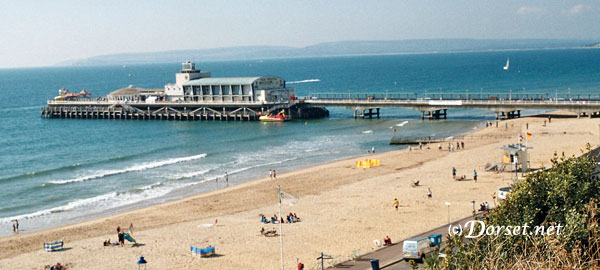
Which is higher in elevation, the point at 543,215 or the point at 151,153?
the point at 543,215

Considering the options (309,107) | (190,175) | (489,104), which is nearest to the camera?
(190,175)

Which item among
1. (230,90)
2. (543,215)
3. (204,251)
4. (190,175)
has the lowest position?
(190,175)

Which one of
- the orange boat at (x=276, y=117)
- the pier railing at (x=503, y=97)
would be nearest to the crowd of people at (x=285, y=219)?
the pier railing at (x=503, y=97)

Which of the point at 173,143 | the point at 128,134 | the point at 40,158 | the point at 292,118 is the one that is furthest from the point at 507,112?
the point at 40,158

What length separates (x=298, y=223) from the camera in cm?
3422

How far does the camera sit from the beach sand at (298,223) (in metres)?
29.6

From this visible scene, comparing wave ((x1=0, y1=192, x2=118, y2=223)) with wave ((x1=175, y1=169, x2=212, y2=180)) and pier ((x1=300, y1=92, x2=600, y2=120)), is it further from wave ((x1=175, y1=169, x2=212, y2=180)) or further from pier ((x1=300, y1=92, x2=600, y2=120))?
pier ((x1=300, y1=92, x2=600, y2=120))

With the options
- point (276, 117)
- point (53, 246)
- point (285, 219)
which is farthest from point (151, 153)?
point (53, 246)

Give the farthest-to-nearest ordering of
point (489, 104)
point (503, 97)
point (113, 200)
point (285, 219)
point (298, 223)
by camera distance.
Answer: point (503, 97)
point (489, 104)
point (113, 200)
point (285, 219)
point (298, 223)

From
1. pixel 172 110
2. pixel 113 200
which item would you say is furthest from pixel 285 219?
pixel 172 110

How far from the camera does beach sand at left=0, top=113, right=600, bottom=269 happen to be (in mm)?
29641

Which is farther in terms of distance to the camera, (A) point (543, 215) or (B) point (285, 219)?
(B) point (285, 219)

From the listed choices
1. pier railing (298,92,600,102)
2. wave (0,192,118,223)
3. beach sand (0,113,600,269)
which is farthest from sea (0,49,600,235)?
beach sand (0,113,600,269)

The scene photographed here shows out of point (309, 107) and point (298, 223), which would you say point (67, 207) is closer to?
point (298, 223)
